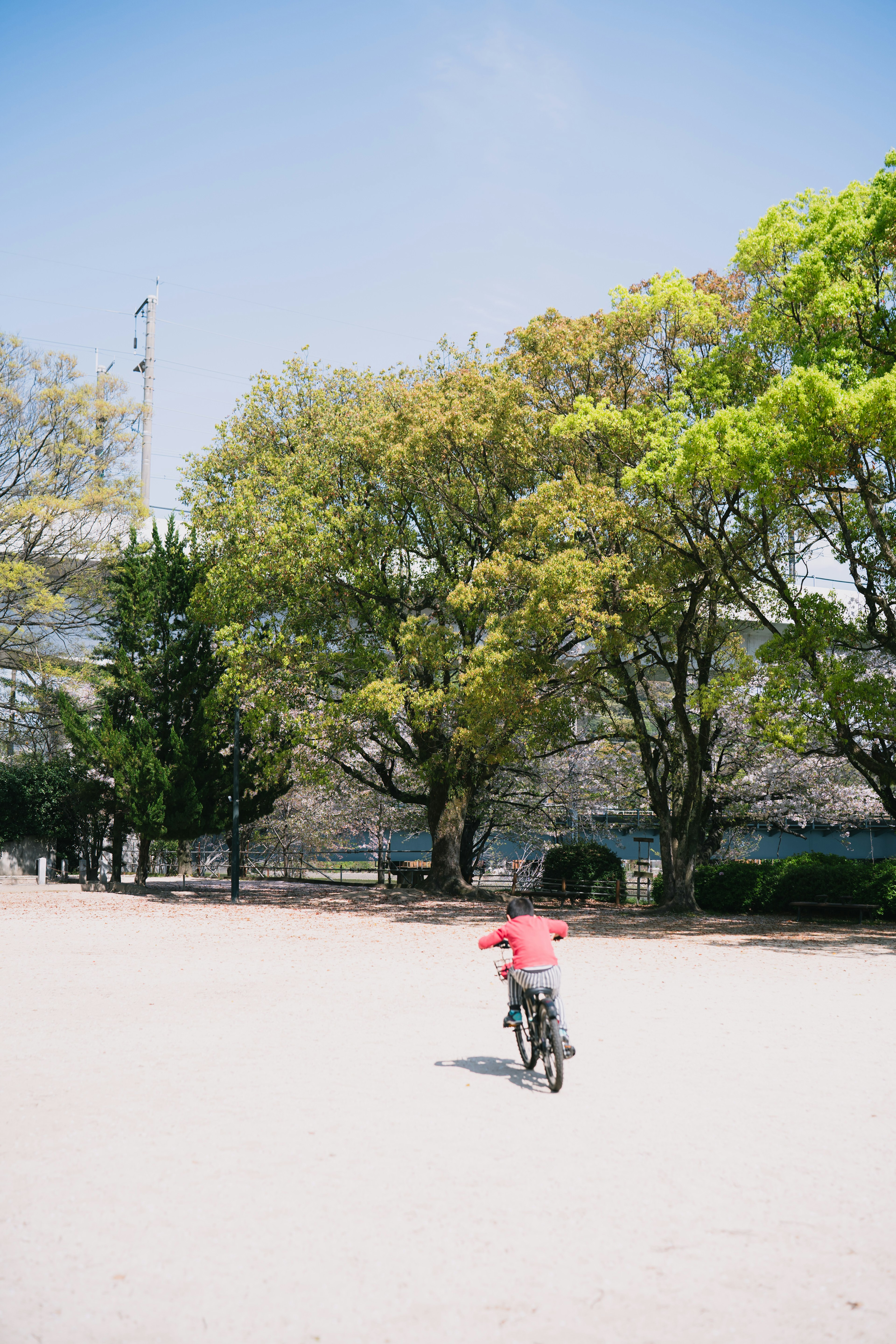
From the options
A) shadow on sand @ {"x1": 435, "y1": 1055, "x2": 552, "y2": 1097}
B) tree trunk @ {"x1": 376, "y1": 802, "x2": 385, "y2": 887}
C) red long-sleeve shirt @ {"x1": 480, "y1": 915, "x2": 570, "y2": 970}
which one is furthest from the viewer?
tree trunk @ {"x1": 376, "y1": 802, "x2": 385, "y2": 887}

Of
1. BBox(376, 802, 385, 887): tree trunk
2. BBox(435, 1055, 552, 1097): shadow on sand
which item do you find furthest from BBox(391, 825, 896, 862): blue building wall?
BBox(435, 1055, 552, 1097): shadow on sand

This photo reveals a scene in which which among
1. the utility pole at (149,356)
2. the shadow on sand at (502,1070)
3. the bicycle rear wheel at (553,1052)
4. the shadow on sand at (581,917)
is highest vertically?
the utility pole at (149,356)

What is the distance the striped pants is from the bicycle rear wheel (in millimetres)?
119

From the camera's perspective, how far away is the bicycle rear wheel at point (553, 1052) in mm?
6832

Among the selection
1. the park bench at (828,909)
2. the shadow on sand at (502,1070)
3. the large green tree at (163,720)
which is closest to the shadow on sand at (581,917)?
the park bench at (828,909)

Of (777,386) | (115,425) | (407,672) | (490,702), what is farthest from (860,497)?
(115,425)

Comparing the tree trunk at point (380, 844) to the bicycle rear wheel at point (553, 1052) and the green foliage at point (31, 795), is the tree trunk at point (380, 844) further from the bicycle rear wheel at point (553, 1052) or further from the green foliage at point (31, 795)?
the bicycle rear wheel at point (553, 1052)

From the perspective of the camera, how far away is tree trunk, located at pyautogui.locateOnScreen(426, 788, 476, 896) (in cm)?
2775

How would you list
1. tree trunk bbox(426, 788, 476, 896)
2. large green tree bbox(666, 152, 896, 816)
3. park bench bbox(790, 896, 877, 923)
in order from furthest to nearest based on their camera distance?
tree trunk bbox(426, 788, 476, 896) < park bench bbox(790, 896, 877, 923) < large green tree bbox(666, 152, 896, 816)

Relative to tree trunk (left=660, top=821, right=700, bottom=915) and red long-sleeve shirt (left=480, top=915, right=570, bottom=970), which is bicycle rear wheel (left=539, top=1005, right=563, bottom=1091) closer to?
red long-sleeve shirt (left=480, top=915, right=570, bottom=970)

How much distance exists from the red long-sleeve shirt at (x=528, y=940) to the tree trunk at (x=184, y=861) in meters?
30.0

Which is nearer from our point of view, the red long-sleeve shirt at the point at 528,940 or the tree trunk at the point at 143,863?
the red long-sleeve shirt at the point at 528,940

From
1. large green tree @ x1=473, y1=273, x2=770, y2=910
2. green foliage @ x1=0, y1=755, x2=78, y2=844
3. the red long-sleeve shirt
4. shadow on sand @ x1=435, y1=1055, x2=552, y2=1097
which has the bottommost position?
shadow on sand @ x1=435, y1=1055, x2=552, y2=1097

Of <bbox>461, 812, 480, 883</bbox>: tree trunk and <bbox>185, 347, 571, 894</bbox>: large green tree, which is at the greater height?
<bbox>185, 347, 571, 894</bbox>: large green tree
